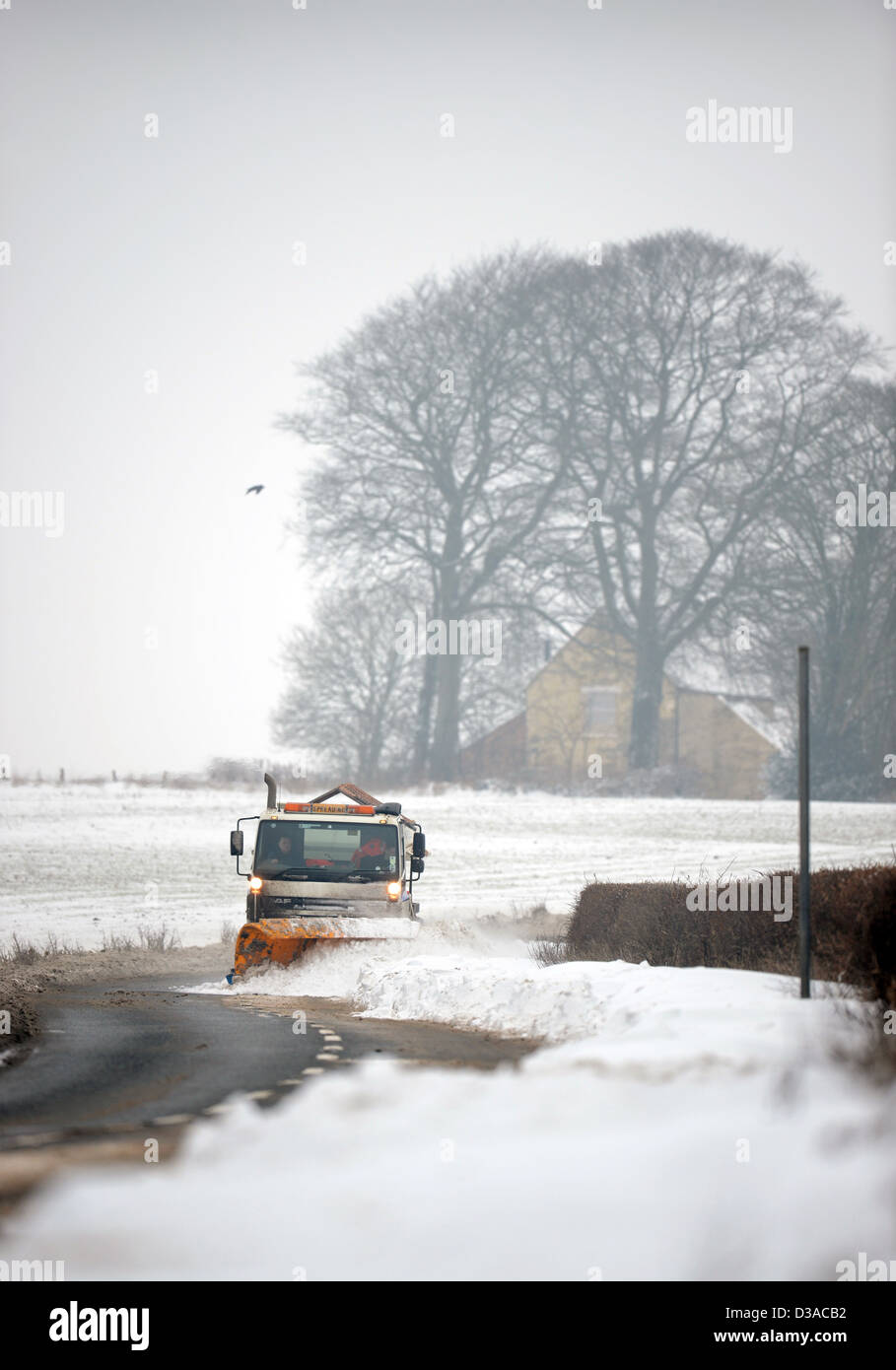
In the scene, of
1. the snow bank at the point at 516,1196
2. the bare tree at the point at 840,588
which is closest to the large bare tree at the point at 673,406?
the bare tree at the point at 840,588

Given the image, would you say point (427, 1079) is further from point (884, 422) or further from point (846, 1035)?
point (884, 422)

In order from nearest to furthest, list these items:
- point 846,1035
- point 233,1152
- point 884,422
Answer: point 233,1152 → point 846,1035 → point 884,422

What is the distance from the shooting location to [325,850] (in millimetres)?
19828

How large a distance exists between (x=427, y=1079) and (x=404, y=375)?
44.8 m

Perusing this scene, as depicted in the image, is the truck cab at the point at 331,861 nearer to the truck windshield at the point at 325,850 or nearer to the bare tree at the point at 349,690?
the truck windshield at the point at 325,850

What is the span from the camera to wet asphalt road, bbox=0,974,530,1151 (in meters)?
8.81

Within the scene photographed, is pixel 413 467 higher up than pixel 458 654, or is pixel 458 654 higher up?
pixel 413 467

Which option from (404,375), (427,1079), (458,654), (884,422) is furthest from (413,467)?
(427,1079)

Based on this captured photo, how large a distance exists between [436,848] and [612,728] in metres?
18.8

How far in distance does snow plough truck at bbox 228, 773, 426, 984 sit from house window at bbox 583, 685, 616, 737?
3666 centimetres

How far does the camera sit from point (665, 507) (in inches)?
2056

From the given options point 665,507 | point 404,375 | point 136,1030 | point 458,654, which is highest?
point 404,375
